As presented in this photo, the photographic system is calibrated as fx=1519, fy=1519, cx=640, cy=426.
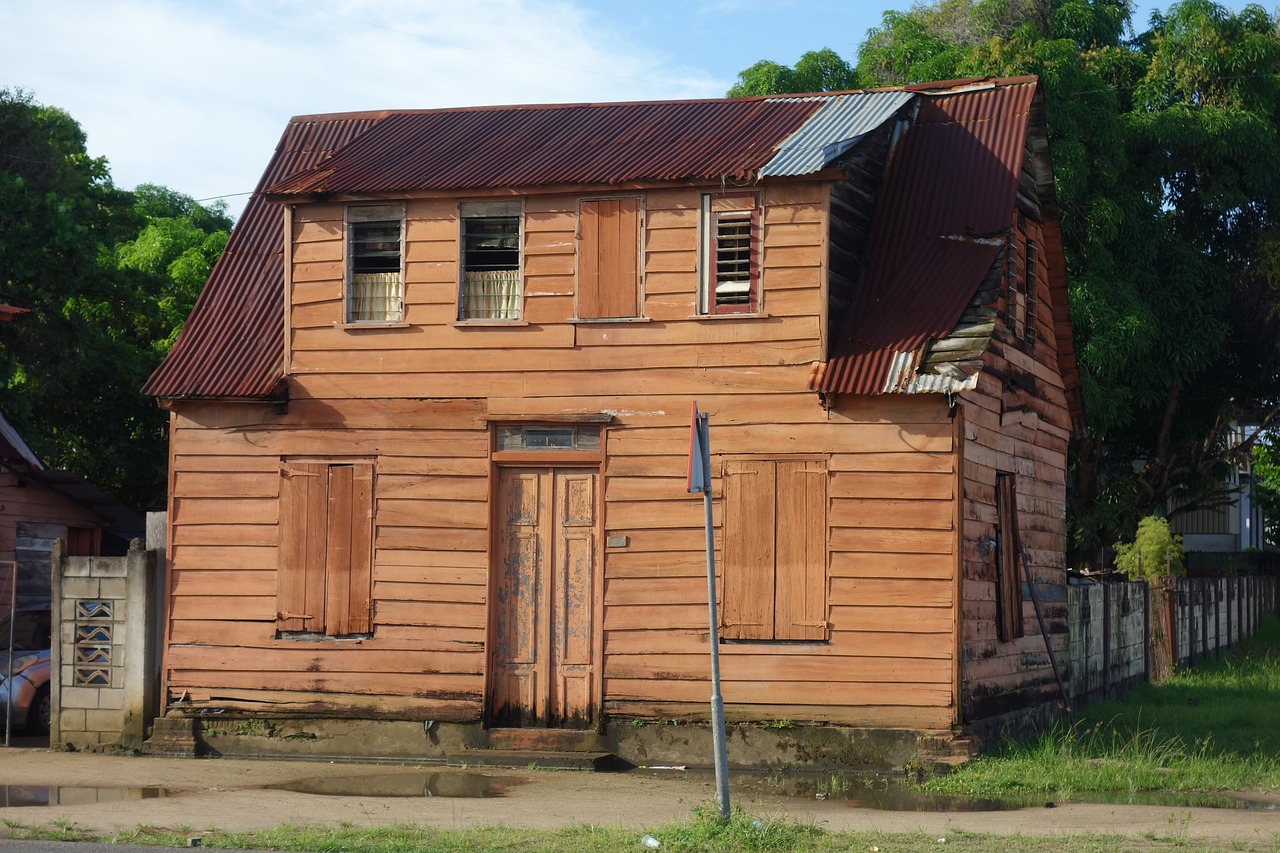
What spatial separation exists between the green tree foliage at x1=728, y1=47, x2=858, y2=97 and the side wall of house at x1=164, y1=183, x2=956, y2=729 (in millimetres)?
20338

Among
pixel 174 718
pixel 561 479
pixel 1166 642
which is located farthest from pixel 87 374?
pixel 1166 642

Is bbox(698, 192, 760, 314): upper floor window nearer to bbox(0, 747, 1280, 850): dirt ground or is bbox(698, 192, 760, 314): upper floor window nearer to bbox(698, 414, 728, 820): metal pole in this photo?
bbox(0, 747, 1280, 850): dirt ground

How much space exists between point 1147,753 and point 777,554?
419 centimetres

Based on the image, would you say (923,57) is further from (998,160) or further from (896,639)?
(896,639)

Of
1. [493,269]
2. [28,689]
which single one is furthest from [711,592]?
[28,689]

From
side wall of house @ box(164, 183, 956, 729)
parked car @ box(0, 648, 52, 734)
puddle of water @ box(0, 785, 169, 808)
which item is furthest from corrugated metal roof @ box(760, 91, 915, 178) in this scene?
parked car @ box(0, 648, 52, 734)

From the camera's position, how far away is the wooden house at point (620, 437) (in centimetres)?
1506

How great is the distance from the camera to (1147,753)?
49.8 feet

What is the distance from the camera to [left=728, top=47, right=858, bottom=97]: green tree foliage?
35.4 metres

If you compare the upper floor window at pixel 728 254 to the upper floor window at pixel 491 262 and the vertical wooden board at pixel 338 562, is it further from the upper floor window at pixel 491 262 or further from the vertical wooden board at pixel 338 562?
the vertical wooden board at pixel 338 562

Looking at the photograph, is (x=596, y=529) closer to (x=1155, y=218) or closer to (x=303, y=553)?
(x=303, y=553)

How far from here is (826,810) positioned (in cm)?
1273

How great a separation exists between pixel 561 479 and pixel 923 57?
2001cm

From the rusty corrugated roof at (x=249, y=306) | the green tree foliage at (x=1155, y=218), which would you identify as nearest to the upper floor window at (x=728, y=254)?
the rusty corrugated roof at (x=249, y=306)
